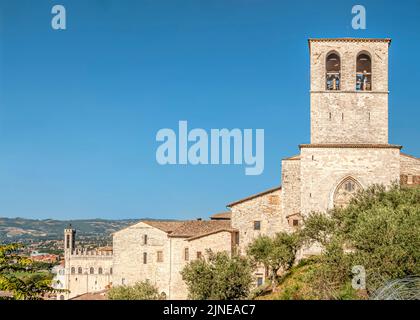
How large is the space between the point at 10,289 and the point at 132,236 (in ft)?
105

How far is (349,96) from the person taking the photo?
28750 millimetres

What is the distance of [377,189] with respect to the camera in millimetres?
22969

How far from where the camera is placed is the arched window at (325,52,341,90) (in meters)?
29.0

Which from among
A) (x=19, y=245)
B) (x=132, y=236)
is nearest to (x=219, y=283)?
(x=19, y=245)

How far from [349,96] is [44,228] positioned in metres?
74.2

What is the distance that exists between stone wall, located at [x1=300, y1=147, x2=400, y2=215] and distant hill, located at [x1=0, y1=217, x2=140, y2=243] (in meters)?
34.6

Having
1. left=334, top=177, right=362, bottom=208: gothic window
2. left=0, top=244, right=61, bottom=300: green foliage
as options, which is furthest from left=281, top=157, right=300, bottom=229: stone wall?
left=0, top=244, right=61, bottom=300: green foliage

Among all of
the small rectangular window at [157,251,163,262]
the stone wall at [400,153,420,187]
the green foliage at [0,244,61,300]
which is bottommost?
the small rectangular window at [157,251,163,262]

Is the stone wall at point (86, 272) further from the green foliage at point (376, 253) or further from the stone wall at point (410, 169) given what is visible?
the green foliage at point (376, 253)

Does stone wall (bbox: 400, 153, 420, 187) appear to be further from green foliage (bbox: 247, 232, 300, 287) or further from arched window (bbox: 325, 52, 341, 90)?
green foliage (bbox: 247, 232, 300, 287)

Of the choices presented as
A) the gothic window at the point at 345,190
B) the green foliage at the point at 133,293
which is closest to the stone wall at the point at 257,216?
the gothic window at the point at 345,190

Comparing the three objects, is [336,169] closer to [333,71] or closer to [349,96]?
[349,96]

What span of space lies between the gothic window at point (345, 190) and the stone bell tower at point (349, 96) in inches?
87.0

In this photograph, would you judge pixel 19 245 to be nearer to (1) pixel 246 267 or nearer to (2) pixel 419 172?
(1) pixel 246 267
